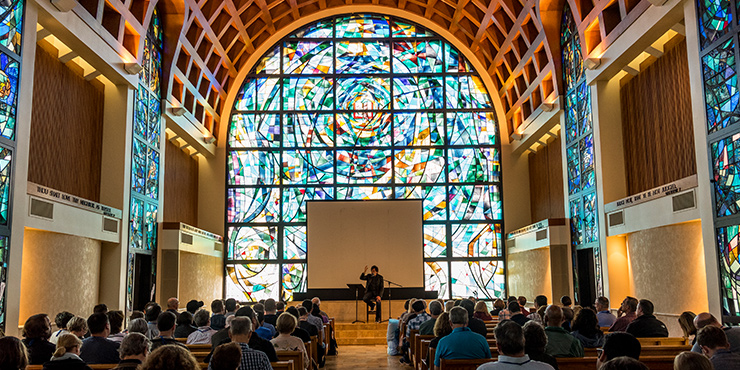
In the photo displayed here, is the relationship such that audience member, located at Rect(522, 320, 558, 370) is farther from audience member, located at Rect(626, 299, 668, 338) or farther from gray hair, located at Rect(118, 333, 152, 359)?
audience member, located at Rect(626, 299, 668, 338)

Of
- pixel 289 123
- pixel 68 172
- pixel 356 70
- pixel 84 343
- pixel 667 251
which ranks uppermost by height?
pixel 356 70

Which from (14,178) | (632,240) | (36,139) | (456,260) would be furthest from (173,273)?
(632,240)

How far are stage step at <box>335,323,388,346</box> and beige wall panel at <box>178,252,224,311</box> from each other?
3.58 meters

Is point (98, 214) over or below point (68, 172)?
below

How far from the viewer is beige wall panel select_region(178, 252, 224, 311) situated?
14.9 m

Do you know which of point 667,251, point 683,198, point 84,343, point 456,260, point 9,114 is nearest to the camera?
point 84,343

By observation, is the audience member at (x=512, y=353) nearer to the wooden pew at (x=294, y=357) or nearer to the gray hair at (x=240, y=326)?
the gray hair at (x=240, y=326)

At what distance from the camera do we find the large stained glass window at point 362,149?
17953 millimetres

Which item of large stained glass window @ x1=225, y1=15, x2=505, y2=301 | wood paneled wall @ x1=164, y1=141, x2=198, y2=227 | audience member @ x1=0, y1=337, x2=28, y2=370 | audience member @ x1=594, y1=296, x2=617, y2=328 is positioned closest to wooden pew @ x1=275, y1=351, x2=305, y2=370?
audience member @ x1=0, y1=337, x2=28, y2=370

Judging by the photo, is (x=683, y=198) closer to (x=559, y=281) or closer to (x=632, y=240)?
(x=632, y=240)

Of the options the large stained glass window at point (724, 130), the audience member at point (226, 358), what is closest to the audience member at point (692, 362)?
the audience member at point (226, 358)

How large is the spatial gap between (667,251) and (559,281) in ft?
13.0

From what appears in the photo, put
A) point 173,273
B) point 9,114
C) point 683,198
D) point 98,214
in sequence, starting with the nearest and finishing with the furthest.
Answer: point 9,114, point 683,198, point 98,214, point 173,273

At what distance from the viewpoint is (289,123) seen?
18391mm
